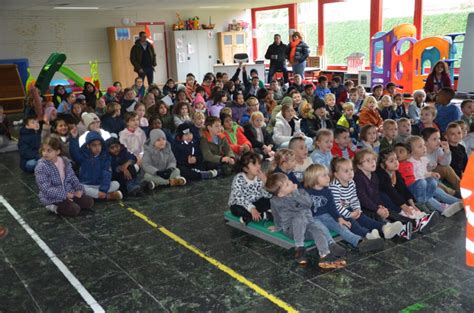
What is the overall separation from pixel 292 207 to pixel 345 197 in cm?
58

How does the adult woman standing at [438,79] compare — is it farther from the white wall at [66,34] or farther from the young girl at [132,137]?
the white wall at [66,34]

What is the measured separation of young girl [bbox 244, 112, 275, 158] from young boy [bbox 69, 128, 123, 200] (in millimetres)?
2568

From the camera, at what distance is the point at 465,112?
7949 mm

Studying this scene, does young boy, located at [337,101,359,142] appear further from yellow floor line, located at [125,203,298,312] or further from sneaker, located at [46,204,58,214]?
sneaker, located at [46,204,58,214]

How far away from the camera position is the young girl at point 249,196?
5121 mm

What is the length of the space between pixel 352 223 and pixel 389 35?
10.9m

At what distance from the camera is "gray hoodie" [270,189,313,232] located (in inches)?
179

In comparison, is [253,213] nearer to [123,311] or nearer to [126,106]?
[123,311]

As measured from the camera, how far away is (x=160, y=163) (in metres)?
7.11

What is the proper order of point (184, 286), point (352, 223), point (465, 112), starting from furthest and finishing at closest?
1. point (465, 112)
2. point (352, 223)
3. point (184, 286)

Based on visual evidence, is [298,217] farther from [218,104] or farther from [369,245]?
[218,104]

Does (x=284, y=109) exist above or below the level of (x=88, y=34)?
below

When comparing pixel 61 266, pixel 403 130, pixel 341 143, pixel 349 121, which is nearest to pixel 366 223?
pixel 341 143

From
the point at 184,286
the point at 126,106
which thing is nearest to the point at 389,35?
the point at 126,106
